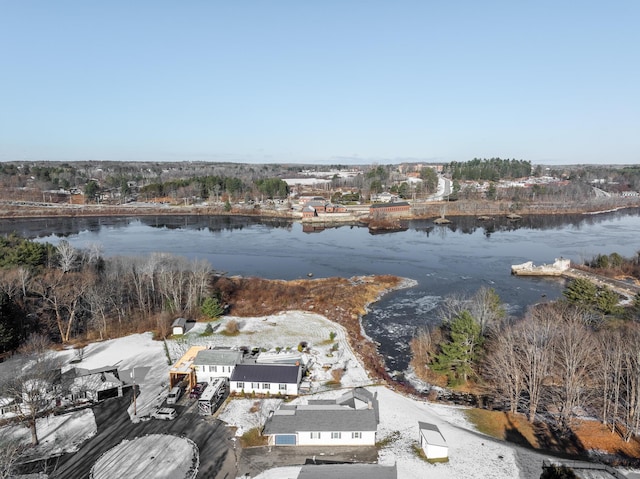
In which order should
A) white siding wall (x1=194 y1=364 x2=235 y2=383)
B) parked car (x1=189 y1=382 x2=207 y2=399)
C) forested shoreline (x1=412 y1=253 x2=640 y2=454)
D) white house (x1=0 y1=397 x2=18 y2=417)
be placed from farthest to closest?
white siding wall (x1=194 y1=364 x2=235 y2=383) < parked car (x1=189 y1=382 x2=207 y2=399) < forested shoreline (x1=412 y1=253 x2=640 y2=454) < white house (x1=0 y1=397 x2=18 y2=417)

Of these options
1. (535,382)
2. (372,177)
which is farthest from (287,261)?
(372,177)

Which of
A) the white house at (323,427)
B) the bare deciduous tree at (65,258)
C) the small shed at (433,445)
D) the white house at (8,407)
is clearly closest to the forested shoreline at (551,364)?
the small shed at (433,445)

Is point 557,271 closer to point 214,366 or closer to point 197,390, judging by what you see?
point 214,366

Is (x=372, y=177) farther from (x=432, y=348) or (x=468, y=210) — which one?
(x=432, y=348)

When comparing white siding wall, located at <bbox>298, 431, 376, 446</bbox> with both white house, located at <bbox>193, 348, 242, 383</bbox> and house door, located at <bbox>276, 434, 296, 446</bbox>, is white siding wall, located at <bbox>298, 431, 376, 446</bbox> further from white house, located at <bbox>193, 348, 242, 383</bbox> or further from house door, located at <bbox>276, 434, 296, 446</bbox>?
white house, located at <bbox>193, 348, 242, 383</bbox>

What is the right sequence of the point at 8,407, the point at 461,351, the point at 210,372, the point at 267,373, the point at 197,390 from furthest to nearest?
1. the point at 210,372
2. the point at 461,351
3. the point at 267,373
4. the point at 197,390
5. the point at 8,407

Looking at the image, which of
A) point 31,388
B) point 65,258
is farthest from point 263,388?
point 65,258

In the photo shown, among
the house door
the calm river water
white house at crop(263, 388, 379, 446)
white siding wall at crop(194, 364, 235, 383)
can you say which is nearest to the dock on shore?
the calm river water
